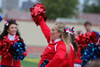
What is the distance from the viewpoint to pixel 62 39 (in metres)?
4.09

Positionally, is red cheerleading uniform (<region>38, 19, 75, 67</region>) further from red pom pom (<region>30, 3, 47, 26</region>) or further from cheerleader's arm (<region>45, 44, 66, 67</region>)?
red pom pom (<region>30, 3, 47, 26</region>)

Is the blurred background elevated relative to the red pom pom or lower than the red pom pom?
lower

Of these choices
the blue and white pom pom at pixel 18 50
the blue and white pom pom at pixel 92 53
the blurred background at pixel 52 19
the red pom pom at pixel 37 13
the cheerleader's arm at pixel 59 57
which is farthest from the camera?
the blurred background at pixel 52 19

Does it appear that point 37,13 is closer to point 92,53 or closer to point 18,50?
point 18,50

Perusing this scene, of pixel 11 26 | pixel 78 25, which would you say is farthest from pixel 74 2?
pixel 11 26

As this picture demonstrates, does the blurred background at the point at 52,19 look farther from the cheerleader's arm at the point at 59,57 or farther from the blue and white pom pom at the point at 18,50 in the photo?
the cheerleader's arm at the point at 59,57

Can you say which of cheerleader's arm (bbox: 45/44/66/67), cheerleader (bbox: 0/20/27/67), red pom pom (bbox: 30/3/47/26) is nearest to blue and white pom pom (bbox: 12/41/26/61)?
cheerleader (bbox: 0/20/27/67)

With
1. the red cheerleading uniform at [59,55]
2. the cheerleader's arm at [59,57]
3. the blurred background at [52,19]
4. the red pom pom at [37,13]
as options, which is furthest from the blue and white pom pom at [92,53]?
the blurred background at [52,19]

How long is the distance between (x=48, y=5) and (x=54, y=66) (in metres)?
38.9

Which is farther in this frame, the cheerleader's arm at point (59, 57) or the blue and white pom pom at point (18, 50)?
the blue and white pom pom at point (18, 50)

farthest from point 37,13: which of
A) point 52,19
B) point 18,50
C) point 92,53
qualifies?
point 52,19

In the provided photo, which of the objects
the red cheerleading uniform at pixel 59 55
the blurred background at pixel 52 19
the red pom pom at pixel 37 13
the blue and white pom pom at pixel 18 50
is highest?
the red pom pom at pixel 37 13

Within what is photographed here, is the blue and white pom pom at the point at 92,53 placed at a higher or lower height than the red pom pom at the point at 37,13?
lower

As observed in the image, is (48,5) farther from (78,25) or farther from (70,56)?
(70,56)
